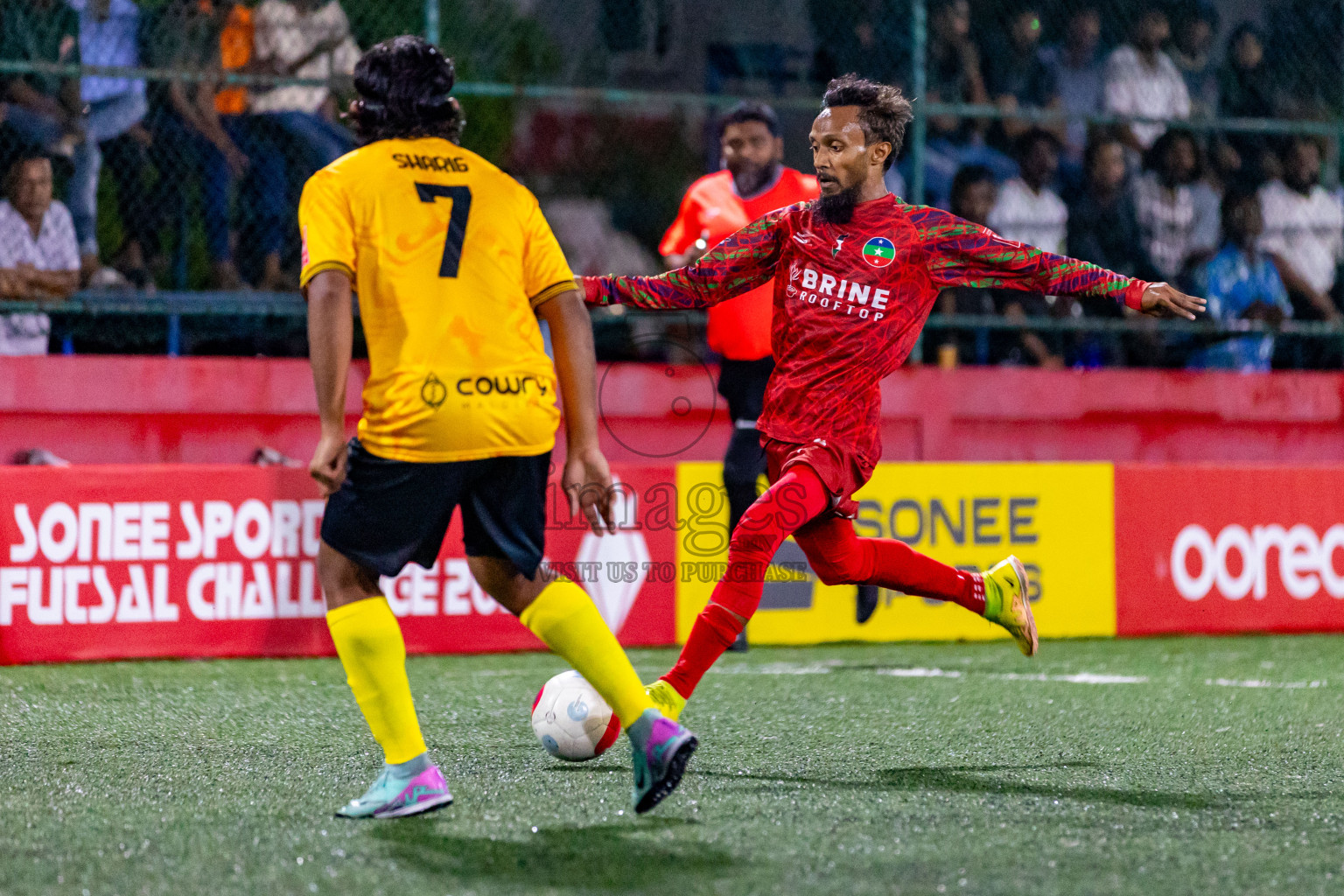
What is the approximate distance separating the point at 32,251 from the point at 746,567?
5.10m

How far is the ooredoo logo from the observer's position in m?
8.94

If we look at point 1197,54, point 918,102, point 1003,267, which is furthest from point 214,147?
point 1197,54

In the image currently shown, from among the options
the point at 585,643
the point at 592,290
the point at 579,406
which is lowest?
the point at 585,643

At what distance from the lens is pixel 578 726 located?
4562 millimetres

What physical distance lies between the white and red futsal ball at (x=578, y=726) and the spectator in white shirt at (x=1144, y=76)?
7.30 m

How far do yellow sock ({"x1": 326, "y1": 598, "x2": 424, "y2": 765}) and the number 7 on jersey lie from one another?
2.51 ft

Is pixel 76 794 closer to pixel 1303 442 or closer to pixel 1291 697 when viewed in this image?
pixel 1291 697

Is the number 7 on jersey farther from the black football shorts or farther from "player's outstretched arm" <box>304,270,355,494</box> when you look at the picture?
the black football shorts

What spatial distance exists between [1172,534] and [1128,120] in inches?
102

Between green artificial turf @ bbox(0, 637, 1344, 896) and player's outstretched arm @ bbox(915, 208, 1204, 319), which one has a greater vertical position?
player's outstretched arm @ bbox(915, 208, 1204, 319)

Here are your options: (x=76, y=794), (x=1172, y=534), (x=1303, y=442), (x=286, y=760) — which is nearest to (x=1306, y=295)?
(x=1303, y=442)

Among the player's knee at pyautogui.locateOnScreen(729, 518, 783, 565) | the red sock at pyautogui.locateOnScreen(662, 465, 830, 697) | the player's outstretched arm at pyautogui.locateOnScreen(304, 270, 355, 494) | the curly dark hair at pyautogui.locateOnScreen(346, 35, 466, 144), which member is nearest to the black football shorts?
the player's outstretched arm at pyautogui.locateOnScreen(304, 270, 355, 494)

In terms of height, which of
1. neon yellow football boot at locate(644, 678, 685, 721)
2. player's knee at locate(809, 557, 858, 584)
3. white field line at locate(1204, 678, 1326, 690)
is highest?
player's knee at locate(809, 557, 858, 584)

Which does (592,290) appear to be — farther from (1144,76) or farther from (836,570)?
(1144,76)
